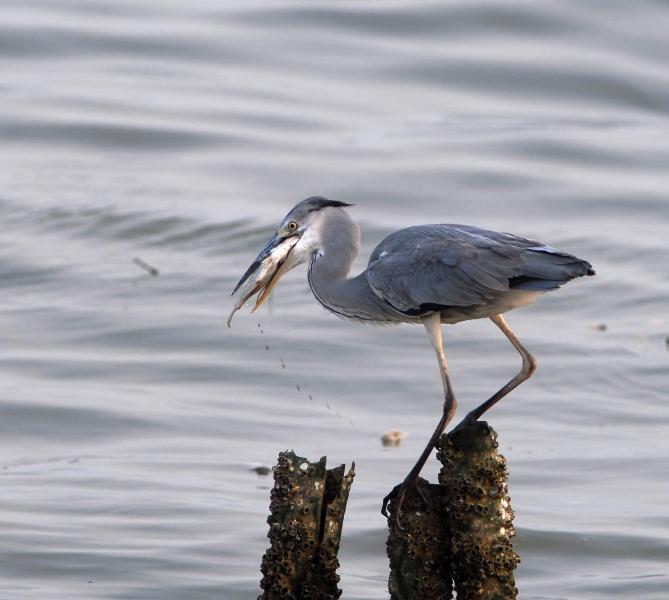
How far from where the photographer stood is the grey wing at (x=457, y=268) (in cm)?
739

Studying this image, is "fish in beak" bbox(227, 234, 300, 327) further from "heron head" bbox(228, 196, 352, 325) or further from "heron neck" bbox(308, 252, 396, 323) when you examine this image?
"heron neck" bbox(308, 252, 396, 323)

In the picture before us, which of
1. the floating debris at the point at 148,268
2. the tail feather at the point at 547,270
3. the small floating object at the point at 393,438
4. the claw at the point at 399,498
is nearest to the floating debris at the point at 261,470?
the small floating object at the point at 393,438

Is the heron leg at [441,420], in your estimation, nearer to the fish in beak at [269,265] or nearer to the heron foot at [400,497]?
the heron foot at [400,497]

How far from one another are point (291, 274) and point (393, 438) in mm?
4344

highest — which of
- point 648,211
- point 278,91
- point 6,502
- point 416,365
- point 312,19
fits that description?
point 312,19

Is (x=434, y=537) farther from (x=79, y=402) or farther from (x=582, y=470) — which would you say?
(x=79, y=402)

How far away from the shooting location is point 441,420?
7449mm

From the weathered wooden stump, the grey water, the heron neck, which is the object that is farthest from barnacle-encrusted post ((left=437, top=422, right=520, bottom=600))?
the grey water

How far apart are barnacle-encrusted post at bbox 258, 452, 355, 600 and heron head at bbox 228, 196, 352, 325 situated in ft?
6.09

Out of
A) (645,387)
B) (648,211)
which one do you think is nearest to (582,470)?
(645,387)

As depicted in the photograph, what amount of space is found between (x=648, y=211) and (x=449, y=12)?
810 cm

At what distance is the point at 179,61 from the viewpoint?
22.5m

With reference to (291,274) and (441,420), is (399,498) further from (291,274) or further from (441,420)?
(291,274)

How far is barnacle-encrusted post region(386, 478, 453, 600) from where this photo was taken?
21.6 ft
